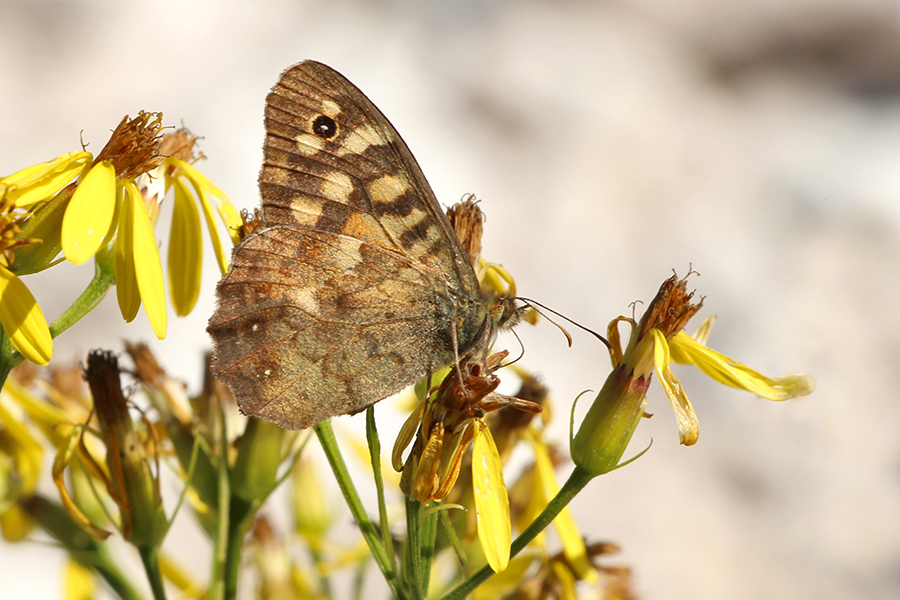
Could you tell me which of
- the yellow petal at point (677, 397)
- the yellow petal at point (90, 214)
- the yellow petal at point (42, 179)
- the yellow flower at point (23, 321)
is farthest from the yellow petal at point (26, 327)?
the yellow petal at point (677, 397)

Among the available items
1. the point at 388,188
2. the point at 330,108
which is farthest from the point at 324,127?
the point at 388,188

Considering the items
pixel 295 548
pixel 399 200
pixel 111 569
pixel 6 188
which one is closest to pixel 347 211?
pixel 399 200

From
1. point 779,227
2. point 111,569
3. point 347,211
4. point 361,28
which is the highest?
point 361,28

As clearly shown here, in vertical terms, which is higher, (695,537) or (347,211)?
(347,211)

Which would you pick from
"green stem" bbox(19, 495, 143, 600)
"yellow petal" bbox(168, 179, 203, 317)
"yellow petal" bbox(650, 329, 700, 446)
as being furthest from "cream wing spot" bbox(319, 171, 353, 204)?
"green stem" bbox(19, 495, 143, 600)

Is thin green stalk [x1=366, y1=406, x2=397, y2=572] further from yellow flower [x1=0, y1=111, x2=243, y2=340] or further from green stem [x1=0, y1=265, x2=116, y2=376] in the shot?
green stem [x1=0, y1=265, x2=116, y2=376]

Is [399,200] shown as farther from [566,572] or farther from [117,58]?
[117,58]
